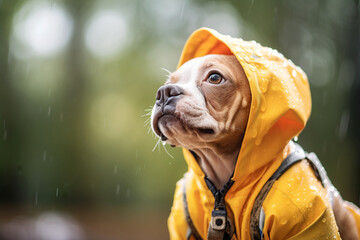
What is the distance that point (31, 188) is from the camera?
205 inches

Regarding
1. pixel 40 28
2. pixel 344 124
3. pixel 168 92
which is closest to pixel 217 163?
pixel 168 92

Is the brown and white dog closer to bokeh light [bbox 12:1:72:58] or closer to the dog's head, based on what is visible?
the dog's head

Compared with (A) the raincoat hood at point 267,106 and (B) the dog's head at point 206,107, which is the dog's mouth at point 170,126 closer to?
(B) the dog's head at point 206,107

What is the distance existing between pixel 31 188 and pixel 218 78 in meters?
4.55

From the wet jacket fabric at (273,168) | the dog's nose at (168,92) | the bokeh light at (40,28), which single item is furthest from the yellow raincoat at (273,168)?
the bokeh light at (40,28)

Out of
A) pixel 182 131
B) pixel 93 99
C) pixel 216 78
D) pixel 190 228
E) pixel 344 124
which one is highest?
pixel 216 78

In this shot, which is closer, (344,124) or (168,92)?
(168,92)

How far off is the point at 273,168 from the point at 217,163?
0.29m

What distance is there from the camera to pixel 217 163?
172 cm

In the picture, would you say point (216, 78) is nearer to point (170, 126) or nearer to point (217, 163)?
point (170, 126)

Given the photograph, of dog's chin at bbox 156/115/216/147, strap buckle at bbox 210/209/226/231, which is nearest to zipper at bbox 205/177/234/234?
strap buckle at bbox 210/209/226/231

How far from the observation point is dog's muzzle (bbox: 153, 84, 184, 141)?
60.7 inches

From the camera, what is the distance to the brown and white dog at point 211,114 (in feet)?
5.06

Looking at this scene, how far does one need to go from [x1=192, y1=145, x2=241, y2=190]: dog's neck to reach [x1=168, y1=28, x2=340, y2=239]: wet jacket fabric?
0.16 ft
